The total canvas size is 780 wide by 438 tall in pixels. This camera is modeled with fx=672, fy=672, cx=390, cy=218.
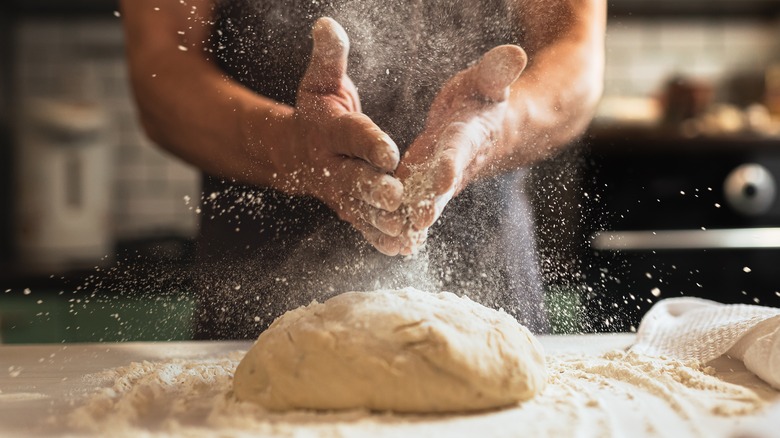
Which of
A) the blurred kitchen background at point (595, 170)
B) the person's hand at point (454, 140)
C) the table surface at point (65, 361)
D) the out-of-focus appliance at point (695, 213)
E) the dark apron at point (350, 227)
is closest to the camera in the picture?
the table surface at point (65, 361)

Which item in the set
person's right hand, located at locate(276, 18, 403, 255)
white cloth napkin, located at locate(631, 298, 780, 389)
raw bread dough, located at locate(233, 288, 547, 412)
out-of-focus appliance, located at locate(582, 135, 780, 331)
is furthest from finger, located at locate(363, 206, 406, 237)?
out-of-focus appliance, located at locate(582, 135, 780, 331)

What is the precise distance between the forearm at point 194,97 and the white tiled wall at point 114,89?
3.77 feet

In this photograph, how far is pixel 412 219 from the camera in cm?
107

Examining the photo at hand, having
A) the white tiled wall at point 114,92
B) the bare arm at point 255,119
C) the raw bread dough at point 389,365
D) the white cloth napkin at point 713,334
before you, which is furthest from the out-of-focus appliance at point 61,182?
the white cloth napkin at point 713,334

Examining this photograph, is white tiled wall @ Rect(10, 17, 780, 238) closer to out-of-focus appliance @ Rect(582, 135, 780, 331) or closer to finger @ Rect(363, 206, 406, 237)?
out-of-focus appliance @ Rect(582, 135, 780, 331)

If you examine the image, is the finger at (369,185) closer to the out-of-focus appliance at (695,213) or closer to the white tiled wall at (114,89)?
the out-of-focus appliance at (695,213)

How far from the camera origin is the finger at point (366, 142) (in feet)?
3.31

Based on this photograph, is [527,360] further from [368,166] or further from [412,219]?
[368,166]

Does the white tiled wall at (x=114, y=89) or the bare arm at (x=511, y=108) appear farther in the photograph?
the white tiled wall at (x=114, y=89)

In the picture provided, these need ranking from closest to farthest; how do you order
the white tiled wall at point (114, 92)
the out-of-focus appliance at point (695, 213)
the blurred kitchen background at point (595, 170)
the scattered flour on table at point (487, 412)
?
the scattered flour on table at point (487, 412) < the blurred kitchen background at point (595, 170) < the out-of-focus appliance at point (695, 213) < the white tiled wall at point (114, 92)

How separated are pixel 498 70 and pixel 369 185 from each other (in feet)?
1.00

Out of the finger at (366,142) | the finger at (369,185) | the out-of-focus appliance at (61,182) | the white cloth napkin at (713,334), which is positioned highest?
the finger at (366,142)

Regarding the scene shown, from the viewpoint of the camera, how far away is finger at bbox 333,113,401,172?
101 centimetres

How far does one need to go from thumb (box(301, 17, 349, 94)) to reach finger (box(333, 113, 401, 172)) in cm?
12
